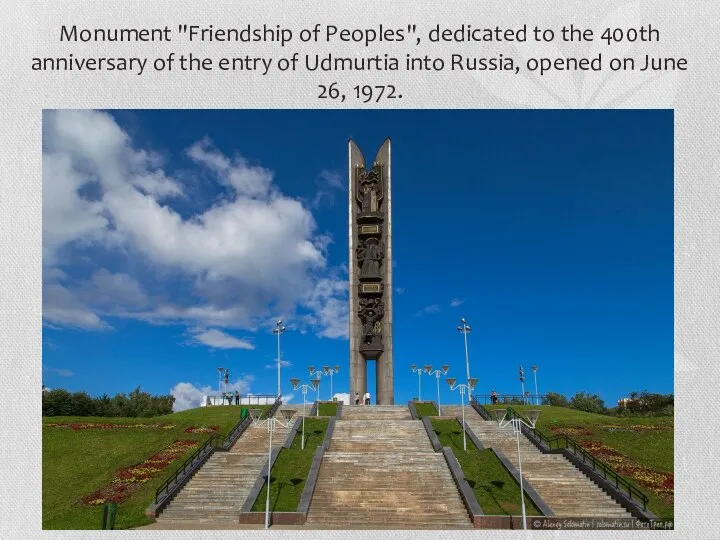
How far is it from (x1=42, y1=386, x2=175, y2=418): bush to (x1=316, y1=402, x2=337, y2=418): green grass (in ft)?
56.4

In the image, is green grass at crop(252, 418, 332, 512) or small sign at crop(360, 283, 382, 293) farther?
small sign at crop(360, 283, 382, 293)

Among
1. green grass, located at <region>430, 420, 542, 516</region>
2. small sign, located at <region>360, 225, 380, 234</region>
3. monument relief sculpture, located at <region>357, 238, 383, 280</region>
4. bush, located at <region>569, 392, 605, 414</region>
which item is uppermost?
small sign, located at <region>360, 225, 380, 234</region>

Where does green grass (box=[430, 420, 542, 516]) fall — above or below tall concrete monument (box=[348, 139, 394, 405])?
below

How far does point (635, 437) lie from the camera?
3127 centimetres

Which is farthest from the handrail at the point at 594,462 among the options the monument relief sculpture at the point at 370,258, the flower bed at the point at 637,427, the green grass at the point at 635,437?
the monument relief sculpture at the point at 370,258

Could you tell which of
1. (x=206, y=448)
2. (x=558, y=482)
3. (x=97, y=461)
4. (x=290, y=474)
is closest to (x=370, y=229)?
(x=206, y=448)

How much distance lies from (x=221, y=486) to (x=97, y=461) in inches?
316

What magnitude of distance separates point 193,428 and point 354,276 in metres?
20.1

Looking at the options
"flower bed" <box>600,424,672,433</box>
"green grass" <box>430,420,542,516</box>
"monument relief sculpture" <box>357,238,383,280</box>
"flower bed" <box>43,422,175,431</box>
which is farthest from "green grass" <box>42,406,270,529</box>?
"flower bed" <box>600,424,672,433</box>

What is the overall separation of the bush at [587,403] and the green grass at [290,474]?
1400 inches

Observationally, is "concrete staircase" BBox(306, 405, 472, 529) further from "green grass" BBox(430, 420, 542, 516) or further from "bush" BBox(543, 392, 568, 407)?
"bush" BBox(543, 392, 568, 407)

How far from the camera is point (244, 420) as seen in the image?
34.8 metres

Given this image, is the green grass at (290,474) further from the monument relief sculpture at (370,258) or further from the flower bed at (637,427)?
the flower bed at (637,427)

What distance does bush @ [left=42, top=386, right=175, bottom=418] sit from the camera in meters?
43.5
